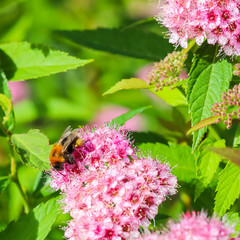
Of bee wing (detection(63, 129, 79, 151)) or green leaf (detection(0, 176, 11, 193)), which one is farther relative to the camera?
green leaf (detection(0, 176, 11, 193))

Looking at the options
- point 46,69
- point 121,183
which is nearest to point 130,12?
point 46,69

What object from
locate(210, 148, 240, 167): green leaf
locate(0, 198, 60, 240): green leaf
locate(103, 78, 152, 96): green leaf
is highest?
locate(103, 78, 152, 96): green leaf

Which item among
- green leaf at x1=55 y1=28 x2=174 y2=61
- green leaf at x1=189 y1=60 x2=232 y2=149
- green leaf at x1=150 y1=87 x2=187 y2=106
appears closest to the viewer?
green leaf at x1=189 y1=60 x2=232 y2=149

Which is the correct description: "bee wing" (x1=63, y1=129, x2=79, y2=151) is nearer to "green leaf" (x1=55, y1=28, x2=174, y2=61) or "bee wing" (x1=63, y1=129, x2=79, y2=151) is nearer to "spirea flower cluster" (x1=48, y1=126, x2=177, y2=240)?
"spirea flower cluster" (x1=48, y1=126, x2=177, y2=240)

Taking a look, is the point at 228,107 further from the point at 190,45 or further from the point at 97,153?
the point at 97,153

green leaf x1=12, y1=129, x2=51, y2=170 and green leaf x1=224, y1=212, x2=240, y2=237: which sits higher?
green leaf x1=12, y1=129, x2=51, y2=170

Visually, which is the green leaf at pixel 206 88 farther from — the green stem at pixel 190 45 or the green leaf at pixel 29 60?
the green leaf at pixel 29 60

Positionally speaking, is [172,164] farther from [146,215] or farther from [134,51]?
[134,51]

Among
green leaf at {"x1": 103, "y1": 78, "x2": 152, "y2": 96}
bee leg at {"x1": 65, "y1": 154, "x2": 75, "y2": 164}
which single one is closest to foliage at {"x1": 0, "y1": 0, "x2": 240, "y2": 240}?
green leaf at {"x1": 103, "y1": 78, "x2": 152, "y2": 96}
